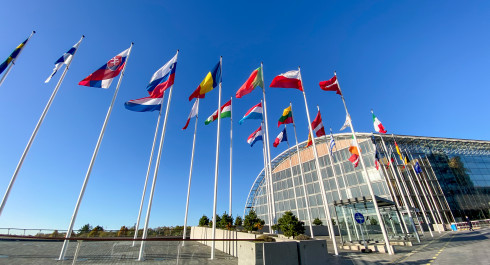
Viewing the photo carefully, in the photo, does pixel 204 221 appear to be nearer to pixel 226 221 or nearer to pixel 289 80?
pixel 226 221

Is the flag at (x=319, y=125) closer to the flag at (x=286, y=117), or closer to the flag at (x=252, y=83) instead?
the flag at (x=286, y=117)

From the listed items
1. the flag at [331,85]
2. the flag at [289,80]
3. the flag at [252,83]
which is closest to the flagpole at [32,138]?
the flag at [252,83]

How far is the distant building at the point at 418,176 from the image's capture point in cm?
3867

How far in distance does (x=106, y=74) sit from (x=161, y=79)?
3603 mm

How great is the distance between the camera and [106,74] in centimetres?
1422

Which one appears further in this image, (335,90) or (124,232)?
(124,232)

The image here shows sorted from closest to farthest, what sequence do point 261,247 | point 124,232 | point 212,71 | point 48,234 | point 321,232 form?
point 261,247, point 212,71, point 48,234, point 124,232, point 321,232

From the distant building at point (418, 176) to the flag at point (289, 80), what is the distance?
23.7 meters

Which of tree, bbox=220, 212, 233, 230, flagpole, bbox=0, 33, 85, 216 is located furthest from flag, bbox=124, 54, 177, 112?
tree, bbox=220, 212, 233, 230

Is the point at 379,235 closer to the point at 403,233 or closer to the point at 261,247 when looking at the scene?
the point at 403,233

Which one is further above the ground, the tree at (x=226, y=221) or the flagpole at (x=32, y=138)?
the flagpole at (x=32, y=138)

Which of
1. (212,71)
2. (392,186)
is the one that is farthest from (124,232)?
(392,186)

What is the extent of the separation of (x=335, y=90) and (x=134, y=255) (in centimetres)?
1939

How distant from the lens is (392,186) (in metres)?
37.5
